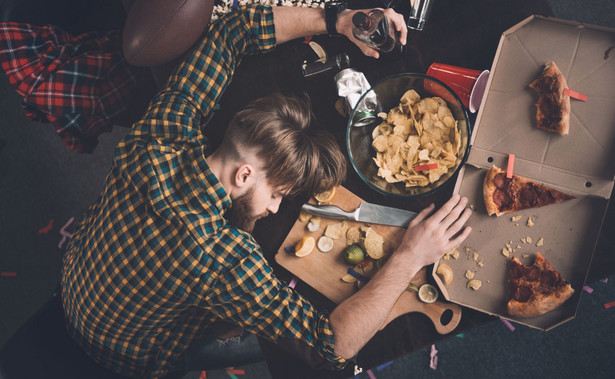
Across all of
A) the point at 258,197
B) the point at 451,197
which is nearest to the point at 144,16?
the point at 258,197

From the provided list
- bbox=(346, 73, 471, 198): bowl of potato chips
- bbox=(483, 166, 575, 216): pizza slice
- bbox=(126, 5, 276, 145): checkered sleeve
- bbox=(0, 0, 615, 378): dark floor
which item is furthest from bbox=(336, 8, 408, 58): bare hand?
bbox=(0, 0, 615, 378): dark floor

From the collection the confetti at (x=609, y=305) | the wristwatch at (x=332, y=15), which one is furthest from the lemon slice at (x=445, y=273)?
the confetti at (x=609, y=305)

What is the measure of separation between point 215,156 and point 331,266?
65cm

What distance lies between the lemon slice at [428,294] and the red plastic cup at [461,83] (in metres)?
0.72

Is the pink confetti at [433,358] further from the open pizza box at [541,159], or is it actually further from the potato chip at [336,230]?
the potato chip at [336,230]

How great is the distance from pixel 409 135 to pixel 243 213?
74 cm

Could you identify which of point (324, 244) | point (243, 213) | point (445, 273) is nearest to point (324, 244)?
point (324, 244)

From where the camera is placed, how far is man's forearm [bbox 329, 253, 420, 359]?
1478 millimetres

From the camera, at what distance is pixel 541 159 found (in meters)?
1.52

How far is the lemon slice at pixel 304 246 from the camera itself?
1634 millimetres

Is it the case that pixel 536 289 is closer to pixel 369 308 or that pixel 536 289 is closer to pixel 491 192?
pixel 491 192

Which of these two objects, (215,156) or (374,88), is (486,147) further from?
(215,156)

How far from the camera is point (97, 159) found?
278cm

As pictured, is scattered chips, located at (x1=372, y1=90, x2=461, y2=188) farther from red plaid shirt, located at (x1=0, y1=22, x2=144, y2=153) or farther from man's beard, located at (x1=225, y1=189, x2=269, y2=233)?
red plaid shirt, located at (x1=0, y1=22, x2=144, y2=153)
